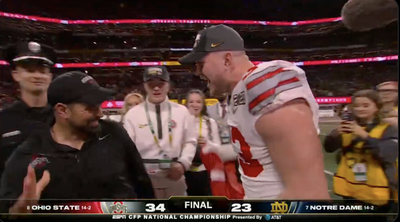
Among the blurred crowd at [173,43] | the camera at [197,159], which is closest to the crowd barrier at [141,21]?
the blurred crowd at [173,43]

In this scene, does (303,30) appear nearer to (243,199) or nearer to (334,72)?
(334,72)

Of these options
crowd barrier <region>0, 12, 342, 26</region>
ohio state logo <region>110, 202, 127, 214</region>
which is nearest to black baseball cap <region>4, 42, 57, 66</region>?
crowd barrier <region>0, 12, 342, 26</region>

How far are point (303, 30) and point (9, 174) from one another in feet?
4.69

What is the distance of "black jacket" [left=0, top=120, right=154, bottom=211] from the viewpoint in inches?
51.5

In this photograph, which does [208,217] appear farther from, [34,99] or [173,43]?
[34,99]

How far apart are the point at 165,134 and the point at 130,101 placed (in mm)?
198

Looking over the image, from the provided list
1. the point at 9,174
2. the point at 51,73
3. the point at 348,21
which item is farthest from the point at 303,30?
the point at 9,174

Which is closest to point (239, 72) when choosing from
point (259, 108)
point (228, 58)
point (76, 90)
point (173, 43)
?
point (228, 58)

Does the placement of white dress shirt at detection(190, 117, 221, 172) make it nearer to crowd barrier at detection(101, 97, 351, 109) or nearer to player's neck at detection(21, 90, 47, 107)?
crowd barrier at detection(101, 97, 351, 109)

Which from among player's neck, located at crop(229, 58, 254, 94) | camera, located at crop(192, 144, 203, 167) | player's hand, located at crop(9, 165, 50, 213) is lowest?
player's hand, located at crop(9, 165, 50, 213)

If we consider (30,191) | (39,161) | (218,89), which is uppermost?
(218,89)

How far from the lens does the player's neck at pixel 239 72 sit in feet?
4.15

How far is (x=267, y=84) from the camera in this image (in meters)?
1.16

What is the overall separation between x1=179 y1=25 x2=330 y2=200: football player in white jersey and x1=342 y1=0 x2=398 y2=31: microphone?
1.09 feet
